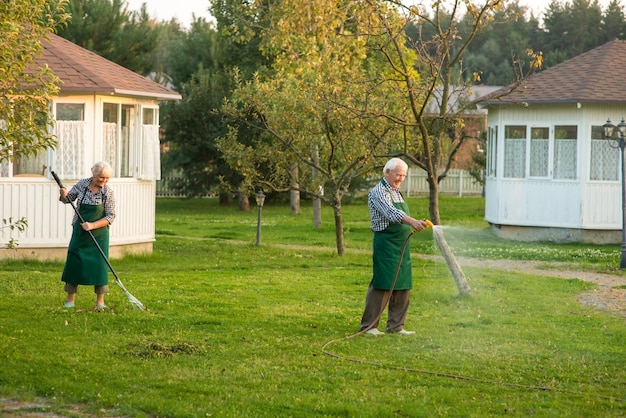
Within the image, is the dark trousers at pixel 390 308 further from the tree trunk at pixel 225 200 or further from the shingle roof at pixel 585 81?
the tree trunk at pixel 225 200

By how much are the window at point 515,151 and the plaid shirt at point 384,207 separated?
14.6 meters

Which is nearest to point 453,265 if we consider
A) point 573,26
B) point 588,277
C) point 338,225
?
point 588,277

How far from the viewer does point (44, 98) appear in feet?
34.7

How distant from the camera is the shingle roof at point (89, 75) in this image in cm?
1789

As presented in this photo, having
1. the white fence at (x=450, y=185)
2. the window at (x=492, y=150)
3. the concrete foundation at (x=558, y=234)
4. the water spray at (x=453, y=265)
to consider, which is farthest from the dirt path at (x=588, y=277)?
the white fence at (x=450, y=185)

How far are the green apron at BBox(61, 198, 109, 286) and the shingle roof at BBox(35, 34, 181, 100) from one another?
19.0 ft

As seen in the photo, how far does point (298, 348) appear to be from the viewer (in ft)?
32.8

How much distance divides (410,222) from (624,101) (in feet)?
46.5

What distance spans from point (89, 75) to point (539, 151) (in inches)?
436

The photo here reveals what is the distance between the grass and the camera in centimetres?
787

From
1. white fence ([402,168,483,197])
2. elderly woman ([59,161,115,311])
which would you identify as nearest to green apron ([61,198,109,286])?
elderly woman ([59,161,115,311])

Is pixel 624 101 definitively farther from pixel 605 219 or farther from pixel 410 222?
pixel 410 222

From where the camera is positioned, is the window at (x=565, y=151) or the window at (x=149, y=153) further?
the window at (x=565, y=151)

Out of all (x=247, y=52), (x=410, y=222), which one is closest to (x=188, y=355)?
(x=410, y=222)
